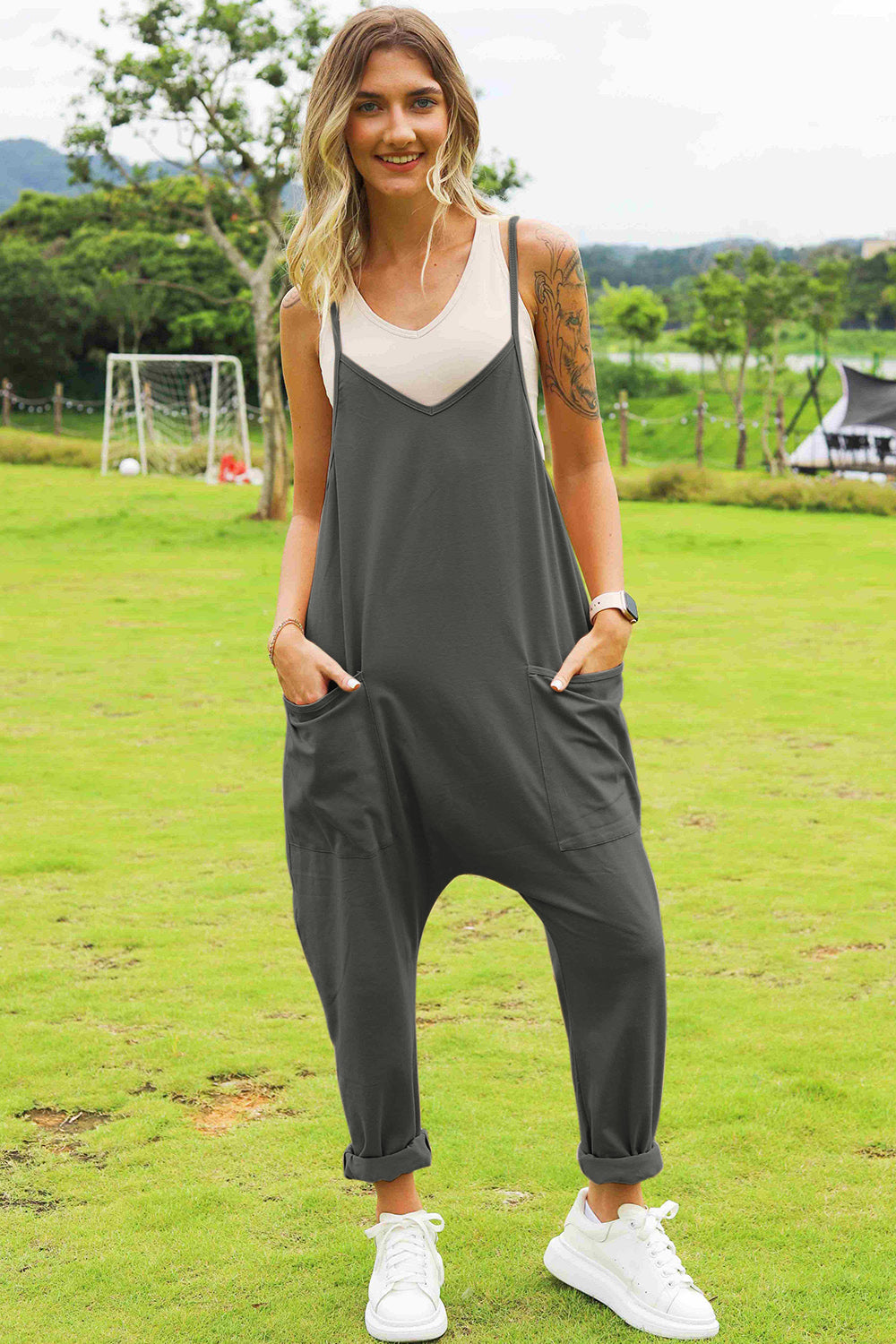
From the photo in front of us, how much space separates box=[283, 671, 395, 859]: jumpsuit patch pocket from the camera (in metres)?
2.06

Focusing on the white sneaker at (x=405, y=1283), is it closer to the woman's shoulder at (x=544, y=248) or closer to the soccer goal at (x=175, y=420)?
the woman's shoulder at (x=544, y=248)

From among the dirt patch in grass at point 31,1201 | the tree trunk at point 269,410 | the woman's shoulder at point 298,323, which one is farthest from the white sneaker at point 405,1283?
the tree trunk at point 269,410

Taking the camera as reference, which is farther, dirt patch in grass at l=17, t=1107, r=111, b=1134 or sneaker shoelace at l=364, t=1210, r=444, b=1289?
dirt patch in grass at l=17, t=1107, r=111, b=1134

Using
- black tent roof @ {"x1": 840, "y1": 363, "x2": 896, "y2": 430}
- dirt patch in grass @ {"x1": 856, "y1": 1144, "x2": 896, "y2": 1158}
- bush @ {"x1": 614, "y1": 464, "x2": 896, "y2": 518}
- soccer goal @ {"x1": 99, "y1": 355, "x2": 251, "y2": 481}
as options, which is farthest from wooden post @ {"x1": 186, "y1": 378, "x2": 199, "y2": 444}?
dirt patch in grass @ {"x1": 856, "y1": 1144, "x2": 896, "y2": 1158}

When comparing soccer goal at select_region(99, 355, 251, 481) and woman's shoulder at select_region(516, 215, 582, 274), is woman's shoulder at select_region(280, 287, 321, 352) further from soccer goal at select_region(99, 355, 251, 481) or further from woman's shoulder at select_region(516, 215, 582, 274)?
soccer goal at select_region(99, 355, 251, 481)

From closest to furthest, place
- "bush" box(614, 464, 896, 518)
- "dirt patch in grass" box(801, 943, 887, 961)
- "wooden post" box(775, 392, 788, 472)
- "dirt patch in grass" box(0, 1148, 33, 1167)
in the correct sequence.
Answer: "dirt patch in grass" box(0, 1148, 33, 1167) < "dirt patch in grass" box(801, 943, 887, 961) < "bush" box(614, 464, 896, 518) < "wooden post" box(775, 392, 788, 472)

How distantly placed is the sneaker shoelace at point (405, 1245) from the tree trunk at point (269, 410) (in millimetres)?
14149

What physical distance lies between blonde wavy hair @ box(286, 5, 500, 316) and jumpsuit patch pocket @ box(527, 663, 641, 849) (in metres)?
0.66

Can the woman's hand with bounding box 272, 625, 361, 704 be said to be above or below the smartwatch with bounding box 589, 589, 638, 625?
below

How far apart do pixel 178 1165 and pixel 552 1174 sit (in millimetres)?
776

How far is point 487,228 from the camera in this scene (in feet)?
6.82

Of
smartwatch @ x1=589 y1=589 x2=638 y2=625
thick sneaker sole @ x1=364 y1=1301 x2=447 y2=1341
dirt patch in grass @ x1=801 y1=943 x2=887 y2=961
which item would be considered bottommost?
dirt patch in grass @ x1=801 y1=943 x2=887 y2=961

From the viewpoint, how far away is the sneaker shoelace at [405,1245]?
2203 mm

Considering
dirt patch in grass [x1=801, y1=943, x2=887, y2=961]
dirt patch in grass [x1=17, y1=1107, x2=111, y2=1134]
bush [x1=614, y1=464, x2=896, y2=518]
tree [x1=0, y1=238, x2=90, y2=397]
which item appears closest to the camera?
dirt patch in grass [x1=17, y1=1107, x2=111, y2=1134]
